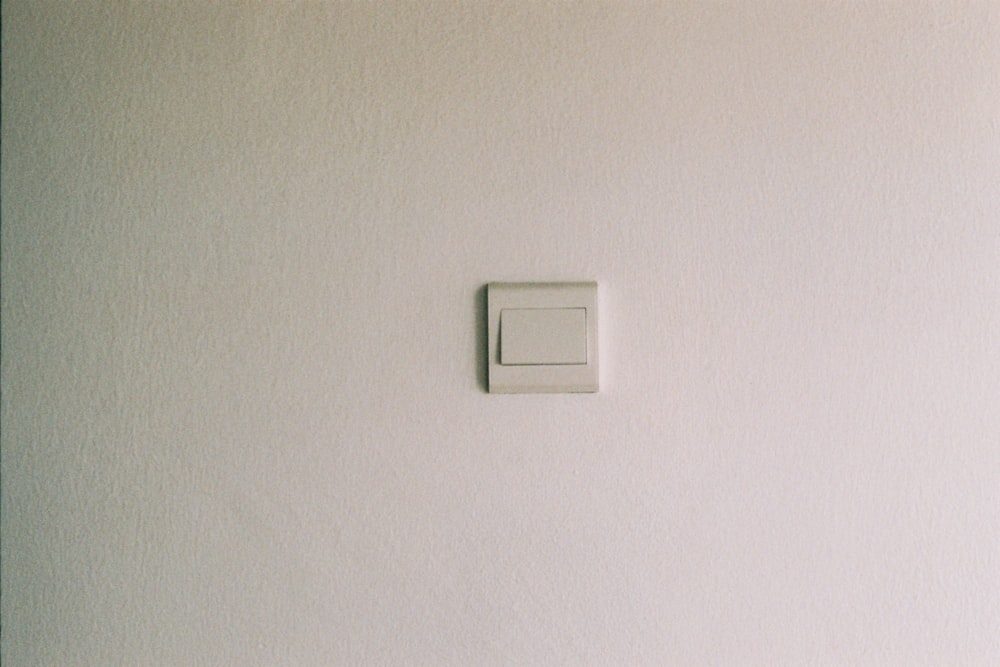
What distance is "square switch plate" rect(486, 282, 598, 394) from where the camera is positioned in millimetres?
583

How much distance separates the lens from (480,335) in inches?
23.3

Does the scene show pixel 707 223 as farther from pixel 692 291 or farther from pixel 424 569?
pixel 424 569

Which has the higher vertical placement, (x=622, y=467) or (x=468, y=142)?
(x=468, y=142)

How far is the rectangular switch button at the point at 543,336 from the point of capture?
58cm

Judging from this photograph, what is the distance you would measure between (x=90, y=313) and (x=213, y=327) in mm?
110

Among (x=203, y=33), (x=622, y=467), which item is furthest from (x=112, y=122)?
(x=622, y=467)

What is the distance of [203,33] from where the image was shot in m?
0.60

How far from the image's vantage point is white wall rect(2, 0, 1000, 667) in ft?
1.91

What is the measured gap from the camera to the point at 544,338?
0.58 meters

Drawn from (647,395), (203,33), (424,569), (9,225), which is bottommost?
(424,569)

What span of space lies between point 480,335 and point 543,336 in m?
0.05

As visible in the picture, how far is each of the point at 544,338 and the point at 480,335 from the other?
0.06 metres

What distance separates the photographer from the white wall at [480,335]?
583 mm

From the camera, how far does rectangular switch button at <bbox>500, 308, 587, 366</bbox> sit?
1.91 ft
